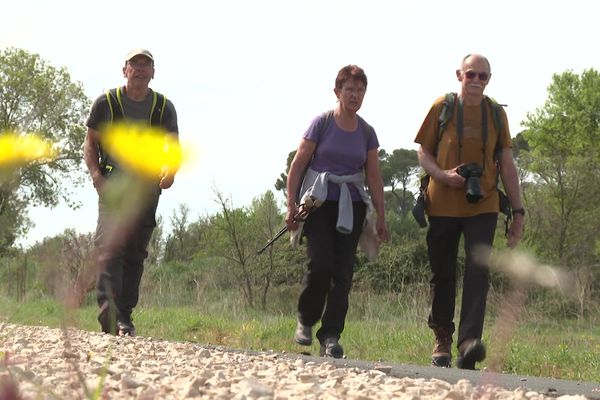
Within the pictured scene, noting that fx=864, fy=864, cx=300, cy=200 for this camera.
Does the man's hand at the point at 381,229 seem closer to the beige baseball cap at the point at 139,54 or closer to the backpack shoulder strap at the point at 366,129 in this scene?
the backpack shoulder strap at the point at 366,129

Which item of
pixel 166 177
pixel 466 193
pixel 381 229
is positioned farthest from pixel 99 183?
pixel 381 229

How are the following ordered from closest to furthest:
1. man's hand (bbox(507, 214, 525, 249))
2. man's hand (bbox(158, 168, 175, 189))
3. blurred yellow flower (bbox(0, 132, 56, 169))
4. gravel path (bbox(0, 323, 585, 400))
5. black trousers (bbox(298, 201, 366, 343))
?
1. man's hand (bbox(158, 168, 175, 189))
2. blurred yellow flower (bbox(0, 132, 56, 169))
3. gravel path (bbox(0, 323, 585, 400))
4. man's hand (bbox(507, 214, 525, 249))
5. black trousers (bbox(298, 201, 366, 343))

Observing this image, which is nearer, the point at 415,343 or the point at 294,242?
the point at 294,242

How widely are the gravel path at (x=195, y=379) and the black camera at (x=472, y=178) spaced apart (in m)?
1.39

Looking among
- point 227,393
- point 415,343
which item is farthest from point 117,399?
point 415,343

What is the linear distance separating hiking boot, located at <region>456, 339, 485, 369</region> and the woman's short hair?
1.72m

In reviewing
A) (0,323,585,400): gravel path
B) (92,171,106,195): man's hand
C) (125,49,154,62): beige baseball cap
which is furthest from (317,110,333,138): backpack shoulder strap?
(92,171,106,195): man's hand

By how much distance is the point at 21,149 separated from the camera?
1470mm

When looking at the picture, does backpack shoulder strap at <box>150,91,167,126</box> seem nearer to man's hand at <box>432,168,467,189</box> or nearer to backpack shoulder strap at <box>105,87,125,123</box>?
backpack shoulder strap at <box>105,87,125,123</box>

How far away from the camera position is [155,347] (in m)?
4.74

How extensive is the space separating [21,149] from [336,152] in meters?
4.04

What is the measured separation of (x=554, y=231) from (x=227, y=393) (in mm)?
25856

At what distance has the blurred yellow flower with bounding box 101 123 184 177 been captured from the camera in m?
1.08

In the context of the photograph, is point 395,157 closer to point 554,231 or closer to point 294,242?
point 554,231
